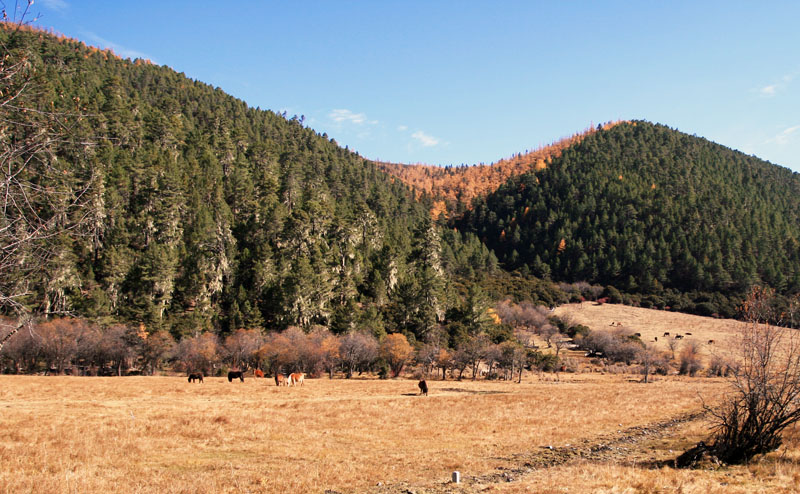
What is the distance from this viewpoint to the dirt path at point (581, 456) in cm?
1281

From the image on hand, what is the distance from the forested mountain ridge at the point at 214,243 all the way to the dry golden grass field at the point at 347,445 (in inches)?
1097

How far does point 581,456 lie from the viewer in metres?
17.6

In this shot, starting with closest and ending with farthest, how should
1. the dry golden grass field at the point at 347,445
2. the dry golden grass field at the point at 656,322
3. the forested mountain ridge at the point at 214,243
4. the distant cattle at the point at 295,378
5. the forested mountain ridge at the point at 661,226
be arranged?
the dry golden grass field at the point at 347,445
the distant cattle at the point at 295,378
the forested mountain ridge at the point at 214,243
the dry golden grass field at the point at 656,322
the forested mountain ridge at the point at 661,226

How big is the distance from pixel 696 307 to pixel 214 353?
380 feet

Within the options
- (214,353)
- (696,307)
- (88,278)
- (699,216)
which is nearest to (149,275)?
(88,278)

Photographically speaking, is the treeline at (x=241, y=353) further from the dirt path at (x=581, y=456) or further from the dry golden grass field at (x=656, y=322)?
the dirt path at (x=581, y=456)

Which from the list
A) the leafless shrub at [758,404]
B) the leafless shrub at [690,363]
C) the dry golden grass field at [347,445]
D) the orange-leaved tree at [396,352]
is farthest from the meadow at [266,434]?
the leafless shrub at [690,363]

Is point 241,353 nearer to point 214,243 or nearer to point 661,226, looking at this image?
point 214,243

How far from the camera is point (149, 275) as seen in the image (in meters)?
63.3

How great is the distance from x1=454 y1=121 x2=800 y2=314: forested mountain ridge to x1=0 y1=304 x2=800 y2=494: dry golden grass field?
111 m

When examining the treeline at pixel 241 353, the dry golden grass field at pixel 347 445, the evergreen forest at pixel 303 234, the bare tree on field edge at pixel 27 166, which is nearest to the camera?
the bare tree on field edge at pixel 27 166

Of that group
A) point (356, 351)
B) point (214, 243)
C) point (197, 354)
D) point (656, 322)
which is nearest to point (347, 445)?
point (356, 351)

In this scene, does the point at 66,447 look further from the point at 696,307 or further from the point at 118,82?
the point at 696,307

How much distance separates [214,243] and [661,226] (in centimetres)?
13992
